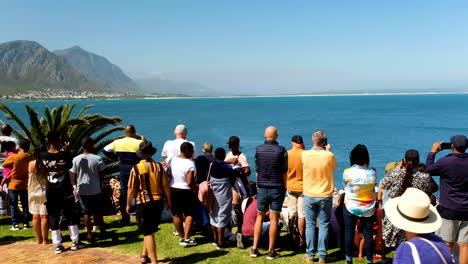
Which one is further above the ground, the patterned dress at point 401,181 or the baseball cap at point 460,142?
the baseball cap at point 460,142

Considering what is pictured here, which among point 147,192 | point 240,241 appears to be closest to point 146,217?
point 147,192

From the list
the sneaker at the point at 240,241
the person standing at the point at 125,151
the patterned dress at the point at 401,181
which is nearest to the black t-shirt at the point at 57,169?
the person standing at the point at 125,151

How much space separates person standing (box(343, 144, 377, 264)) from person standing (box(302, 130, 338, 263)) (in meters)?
0.34

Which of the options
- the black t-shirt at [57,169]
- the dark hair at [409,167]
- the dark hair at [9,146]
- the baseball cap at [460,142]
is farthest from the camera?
the dark hair at [9,146]

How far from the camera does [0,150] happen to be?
917cm

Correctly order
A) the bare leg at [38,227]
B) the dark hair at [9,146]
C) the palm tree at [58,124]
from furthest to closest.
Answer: the palm tree at [58,124], the dark hair at [9,146], the bare leg at [38,227]

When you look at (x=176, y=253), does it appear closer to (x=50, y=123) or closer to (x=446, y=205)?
Answer: (x=446, y=205)

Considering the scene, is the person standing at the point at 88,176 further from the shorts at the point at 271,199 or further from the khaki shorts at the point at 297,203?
the khaki shorts at the point at 297,203

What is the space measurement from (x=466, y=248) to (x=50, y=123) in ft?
37.7

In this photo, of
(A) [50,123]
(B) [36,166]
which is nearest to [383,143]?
(A) [50,123]

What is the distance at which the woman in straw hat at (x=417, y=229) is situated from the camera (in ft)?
8.42

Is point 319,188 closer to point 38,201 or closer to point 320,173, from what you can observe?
point 320,173

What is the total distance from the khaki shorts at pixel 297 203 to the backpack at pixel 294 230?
10cm

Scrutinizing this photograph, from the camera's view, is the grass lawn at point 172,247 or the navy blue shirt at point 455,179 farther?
the grass lawn at point 172,247
